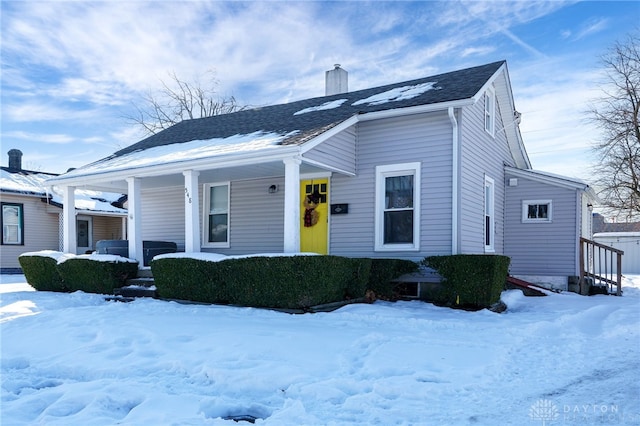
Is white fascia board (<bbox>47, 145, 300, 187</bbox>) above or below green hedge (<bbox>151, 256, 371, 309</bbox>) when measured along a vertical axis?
above

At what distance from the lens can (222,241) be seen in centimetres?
1141

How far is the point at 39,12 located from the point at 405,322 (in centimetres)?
950

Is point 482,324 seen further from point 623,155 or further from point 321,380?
point 623,155

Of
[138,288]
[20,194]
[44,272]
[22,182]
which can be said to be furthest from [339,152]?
[22,182]

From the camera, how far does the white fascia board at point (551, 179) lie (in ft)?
35.9

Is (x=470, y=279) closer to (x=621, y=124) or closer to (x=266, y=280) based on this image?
(x=266, y=280)

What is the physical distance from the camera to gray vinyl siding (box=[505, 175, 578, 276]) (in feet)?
36.6

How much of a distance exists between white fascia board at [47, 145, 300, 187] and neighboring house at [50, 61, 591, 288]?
1.1 inches

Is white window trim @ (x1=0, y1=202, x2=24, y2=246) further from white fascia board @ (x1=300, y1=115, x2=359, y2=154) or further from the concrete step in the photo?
white fascia board @ (x1=300, y1=115, x2=359, y2=154)

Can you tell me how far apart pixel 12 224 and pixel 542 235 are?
17.6 m

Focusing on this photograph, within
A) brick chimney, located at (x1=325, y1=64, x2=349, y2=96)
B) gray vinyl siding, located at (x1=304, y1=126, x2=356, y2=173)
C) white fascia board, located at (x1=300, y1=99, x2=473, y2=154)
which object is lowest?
gray vinyl siding, located at (x1=304, y1=126, x2=356, y2=173)

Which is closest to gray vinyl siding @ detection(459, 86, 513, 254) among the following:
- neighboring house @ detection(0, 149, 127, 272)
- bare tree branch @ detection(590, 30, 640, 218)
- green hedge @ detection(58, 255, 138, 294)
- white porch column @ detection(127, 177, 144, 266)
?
white porch column @ detection(127, 177, 144, 266)

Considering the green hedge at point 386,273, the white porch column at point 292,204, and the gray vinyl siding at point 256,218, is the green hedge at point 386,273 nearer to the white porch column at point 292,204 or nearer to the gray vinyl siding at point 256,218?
the white porch column at point 292,204

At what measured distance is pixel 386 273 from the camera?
8.55m
